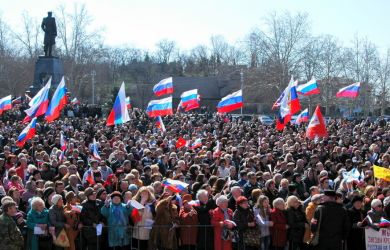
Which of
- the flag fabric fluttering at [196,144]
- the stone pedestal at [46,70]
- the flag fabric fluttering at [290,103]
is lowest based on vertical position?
the flag fabric fluttering at [196,144]

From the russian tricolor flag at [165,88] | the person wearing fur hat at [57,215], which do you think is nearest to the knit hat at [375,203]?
the person wearing fur hat at [57,215]

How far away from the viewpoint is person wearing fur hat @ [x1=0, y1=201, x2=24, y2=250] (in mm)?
10422

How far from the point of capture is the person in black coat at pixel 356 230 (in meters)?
12.4

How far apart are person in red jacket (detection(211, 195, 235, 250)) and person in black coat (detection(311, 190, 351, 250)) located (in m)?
1.42

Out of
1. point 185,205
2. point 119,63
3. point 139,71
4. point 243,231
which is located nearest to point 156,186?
point 185,205

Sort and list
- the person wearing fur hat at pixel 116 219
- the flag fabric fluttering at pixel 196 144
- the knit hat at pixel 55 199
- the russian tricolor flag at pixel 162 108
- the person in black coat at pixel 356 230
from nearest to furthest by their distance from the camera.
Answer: the knit hat at pixel 55 199
the person wearing fur hat at pixel 116 219
the person in black coat at pixel 356 230
the flag fabric fluttering at pixel 196 144
the russian tricolor flag at pixel 162 108

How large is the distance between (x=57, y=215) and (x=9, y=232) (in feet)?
3.51

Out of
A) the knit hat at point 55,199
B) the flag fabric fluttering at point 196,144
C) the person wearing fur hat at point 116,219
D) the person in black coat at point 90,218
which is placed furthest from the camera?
the flag fabric fluttering at point 196,144

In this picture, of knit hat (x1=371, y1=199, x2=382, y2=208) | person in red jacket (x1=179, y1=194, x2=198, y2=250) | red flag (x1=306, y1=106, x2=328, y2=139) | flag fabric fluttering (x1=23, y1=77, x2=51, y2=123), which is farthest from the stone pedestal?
knit hat (x1=371, y1=199, x2=382, y2=208)

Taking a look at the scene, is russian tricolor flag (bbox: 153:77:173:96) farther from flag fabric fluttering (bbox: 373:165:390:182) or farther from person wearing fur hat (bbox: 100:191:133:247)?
person wearing fur hat (bbox: 100:191:133:247)

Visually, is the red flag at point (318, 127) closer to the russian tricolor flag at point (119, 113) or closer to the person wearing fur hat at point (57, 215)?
the russian tricolor flag at point (119, 113)

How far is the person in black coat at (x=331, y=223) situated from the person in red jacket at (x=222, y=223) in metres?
1.42

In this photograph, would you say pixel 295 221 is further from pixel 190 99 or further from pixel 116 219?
pixel 190 99

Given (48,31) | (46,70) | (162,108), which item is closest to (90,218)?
(162,108)
